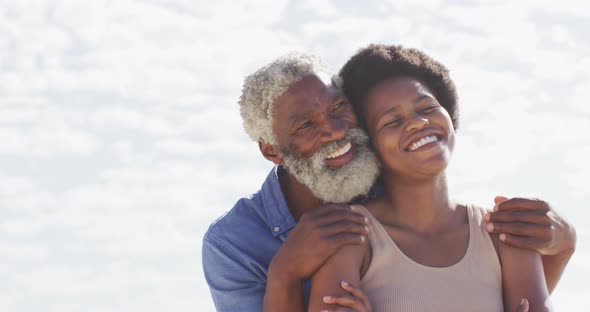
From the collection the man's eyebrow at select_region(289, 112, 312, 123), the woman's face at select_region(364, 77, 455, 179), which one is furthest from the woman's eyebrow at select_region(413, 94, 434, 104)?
the man's eyebrow at select_region(289, 112, 312, 123)

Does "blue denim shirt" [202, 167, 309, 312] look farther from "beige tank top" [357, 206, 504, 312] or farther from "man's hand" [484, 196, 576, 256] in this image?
"man's hand" [484, 196, 576, 256]

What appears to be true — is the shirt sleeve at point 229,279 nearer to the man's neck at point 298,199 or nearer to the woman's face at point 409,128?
the man's neck at point 298,199

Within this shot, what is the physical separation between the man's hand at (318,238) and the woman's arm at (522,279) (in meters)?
0.77

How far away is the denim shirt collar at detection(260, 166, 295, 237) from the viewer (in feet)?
18.1

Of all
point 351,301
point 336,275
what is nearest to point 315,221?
point 336,275

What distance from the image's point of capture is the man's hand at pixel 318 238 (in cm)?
426

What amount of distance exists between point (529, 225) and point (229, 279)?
201 centimetres

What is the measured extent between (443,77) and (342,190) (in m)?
0.88

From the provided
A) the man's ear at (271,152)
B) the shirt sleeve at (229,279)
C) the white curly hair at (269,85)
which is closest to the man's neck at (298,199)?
the man's ear at (271,152)

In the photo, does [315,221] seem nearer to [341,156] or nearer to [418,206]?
[418,206]

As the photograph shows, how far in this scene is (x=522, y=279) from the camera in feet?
14.5

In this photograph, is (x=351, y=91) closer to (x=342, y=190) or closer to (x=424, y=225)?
(x=342, y=190)

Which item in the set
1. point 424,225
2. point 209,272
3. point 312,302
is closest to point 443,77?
point 424,225

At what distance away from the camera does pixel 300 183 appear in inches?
219
